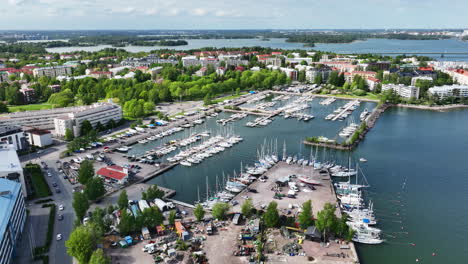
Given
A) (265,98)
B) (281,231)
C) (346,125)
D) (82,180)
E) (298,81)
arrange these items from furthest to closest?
1. (298,81)
2. (265,98)
3. (346,125)
4. (82,180)
5. (281,231)

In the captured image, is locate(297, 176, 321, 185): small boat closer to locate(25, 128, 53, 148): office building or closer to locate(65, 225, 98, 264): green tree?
locate(65, 225, 98, 264): green tree

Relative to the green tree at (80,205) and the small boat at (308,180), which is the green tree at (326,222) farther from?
the green tree at (80,205)

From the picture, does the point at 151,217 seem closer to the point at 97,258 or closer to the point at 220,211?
the point at 220,211

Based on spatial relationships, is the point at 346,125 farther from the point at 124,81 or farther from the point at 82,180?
the point at 124,81

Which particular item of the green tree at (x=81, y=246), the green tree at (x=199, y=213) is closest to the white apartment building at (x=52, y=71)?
the green tree at (x=199, y=213)

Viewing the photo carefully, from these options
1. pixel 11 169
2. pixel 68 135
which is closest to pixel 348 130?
pixel 68 135

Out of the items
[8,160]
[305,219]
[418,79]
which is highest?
[418,79]

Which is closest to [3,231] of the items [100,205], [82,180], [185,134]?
[100,205]
